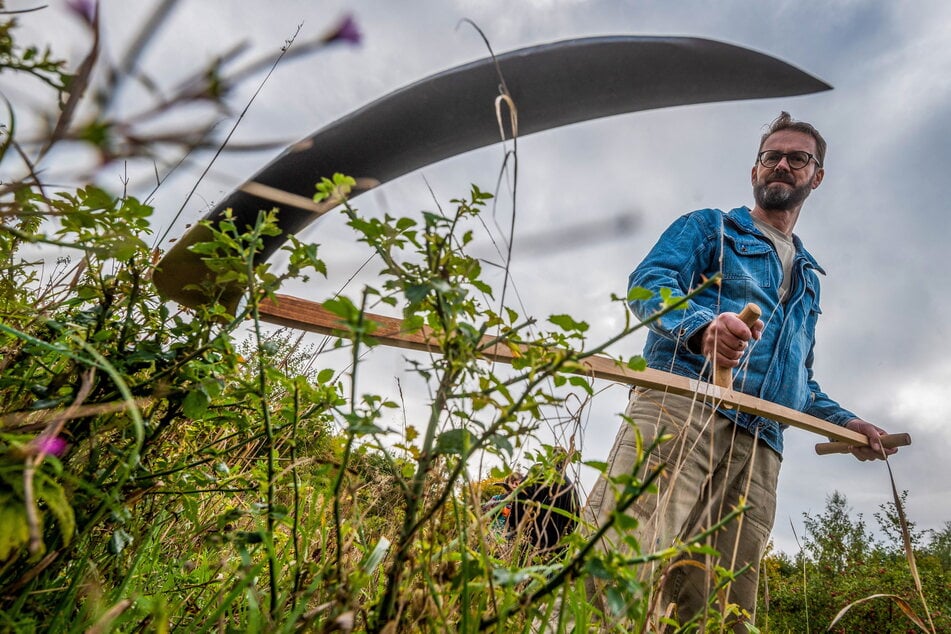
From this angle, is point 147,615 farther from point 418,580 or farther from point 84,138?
point 84,138

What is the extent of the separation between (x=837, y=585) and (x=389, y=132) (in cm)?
906

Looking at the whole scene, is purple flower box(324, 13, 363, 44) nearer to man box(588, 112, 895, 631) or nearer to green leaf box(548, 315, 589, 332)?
green leaf box(548, 315, 589, 332)

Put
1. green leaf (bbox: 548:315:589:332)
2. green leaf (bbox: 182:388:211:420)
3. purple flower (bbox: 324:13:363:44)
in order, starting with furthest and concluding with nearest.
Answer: green leaf (bbox: 182:388:211:420), green leaf (bbox: 548:315:589:332), purple flower (bbox: 324:13:363:44)

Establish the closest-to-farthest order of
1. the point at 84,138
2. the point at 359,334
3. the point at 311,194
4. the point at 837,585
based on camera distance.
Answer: the point at 84,138
the point at 359,334
the point at 311,194
the point at 837,585

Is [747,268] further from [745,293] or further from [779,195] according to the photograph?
[779,195]

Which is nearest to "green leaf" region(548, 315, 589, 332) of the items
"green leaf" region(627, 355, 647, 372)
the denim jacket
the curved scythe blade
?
"green leaf" region(627, 355, 647, 372)

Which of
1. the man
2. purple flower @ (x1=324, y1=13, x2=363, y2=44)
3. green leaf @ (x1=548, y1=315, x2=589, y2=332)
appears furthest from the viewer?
the man

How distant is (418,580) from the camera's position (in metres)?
0.92

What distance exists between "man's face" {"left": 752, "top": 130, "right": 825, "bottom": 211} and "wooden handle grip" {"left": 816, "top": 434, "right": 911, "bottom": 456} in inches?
58.5

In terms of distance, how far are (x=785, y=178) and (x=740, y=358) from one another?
6.56 feet

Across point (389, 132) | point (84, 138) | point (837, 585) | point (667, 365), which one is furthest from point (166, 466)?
point (837, 585)

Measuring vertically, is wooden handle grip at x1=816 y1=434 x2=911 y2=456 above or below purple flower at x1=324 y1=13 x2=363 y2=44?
above

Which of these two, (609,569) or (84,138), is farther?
(609,569)

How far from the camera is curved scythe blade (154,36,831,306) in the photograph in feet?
3.14
